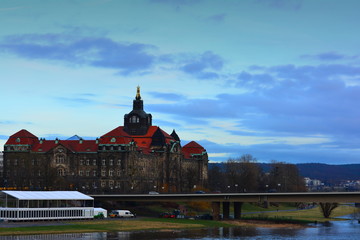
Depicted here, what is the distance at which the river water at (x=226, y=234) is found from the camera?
116250 millimetres

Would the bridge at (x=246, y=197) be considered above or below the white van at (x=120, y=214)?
above

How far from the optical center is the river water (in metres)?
116

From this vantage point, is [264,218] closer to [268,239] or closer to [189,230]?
[189,230]

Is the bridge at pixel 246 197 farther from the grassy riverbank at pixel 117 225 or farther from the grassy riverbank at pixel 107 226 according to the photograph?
the grassy riverbank at pixel 107 226

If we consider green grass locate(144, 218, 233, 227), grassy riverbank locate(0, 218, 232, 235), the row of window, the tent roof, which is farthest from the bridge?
the row of window

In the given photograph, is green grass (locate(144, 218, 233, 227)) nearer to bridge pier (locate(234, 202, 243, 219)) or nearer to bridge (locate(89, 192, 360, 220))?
bridge (locate(89, 192, 360, 220))

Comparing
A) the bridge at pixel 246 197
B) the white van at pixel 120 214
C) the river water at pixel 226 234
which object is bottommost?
the river water at pixel 226 234

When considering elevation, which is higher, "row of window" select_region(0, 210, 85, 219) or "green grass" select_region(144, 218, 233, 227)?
"row of window" select_region(0, 210, 85, 219)

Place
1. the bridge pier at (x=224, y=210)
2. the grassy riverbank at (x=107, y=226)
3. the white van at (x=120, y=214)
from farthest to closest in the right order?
the bridge pier at (x=224, y=210) < the white van at (x=120, y=214) < the grassy riverbank at (x=107, y=226)

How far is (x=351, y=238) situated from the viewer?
4884 inches

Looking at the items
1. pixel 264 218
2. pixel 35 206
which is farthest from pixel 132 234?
pixel 264 218

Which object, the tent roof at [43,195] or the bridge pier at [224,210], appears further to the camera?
the bridge pier at [224,210]

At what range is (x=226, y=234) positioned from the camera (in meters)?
130

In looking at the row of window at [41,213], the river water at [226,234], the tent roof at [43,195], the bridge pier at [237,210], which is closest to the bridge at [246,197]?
the bridge pier at [237,210]
